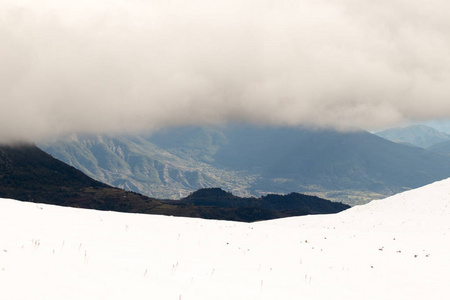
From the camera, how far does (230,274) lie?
16.5 m

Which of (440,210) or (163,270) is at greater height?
(440,210)

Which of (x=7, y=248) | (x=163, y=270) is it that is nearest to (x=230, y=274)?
(x=163, y=270)

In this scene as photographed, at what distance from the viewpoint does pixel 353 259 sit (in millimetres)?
22156

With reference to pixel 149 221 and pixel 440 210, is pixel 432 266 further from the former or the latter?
pixel 440 210

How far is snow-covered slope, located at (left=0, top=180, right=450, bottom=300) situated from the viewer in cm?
1253

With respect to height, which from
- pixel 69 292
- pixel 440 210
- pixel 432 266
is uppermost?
pixel 440 210

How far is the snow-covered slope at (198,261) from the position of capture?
41.1 ft

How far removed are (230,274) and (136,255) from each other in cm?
440

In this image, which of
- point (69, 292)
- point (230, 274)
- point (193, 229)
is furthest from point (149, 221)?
point (69, 292)

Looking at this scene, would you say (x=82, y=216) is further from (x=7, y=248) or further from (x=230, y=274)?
(x=230, y=274)

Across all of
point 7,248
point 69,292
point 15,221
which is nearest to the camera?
point 69,292

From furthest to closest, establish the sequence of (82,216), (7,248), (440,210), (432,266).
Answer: (440,210)
(82,216)
(432,266)
(7,248)

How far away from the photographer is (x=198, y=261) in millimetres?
17969

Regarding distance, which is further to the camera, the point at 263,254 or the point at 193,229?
the point at 193,229
